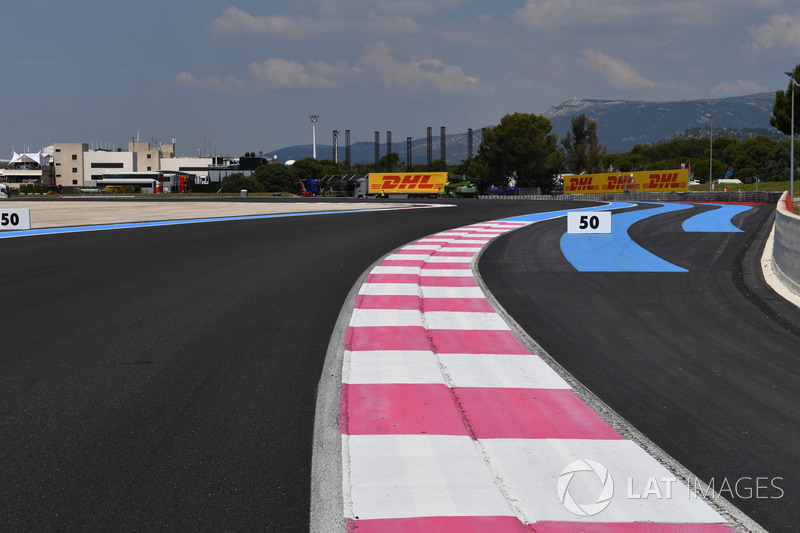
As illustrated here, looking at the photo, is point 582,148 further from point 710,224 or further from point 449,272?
point 449,272

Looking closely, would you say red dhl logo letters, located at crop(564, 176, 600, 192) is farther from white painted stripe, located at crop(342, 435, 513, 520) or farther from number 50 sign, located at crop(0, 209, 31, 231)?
white painted stripe, located at crop(342, 435, 513, 520)

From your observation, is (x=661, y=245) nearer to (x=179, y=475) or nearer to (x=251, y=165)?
(x=179, y=475)

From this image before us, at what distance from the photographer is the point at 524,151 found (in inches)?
3556

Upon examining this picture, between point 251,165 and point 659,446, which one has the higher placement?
point 251,165

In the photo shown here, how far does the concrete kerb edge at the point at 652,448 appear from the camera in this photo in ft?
9.25

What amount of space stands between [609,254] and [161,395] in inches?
397

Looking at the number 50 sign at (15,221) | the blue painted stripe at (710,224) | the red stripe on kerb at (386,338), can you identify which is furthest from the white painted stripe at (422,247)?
the number 50 sign at (15,221)

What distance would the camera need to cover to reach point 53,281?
918cm

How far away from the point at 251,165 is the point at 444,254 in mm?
172904

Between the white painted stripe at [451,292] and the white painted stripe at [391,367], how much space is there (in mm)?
2809

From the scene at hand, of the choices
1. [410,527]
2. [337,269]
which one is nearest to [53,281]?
[337,269]

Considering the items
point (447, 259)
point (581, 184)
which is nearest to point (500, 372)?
point (447, 259)

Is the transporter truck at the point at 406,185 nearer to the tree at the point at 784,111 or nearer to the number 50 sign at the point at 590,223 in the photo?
the tree at the point at 784,111

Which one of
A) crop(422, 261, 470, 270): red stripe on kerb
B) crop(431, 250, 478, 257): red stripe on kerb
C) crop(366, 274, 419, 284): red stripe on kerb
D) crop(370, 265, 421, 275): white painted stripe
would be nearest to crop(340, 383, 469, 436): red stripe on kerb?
crop(366, 274, 419, 284): red stripe on kerb
